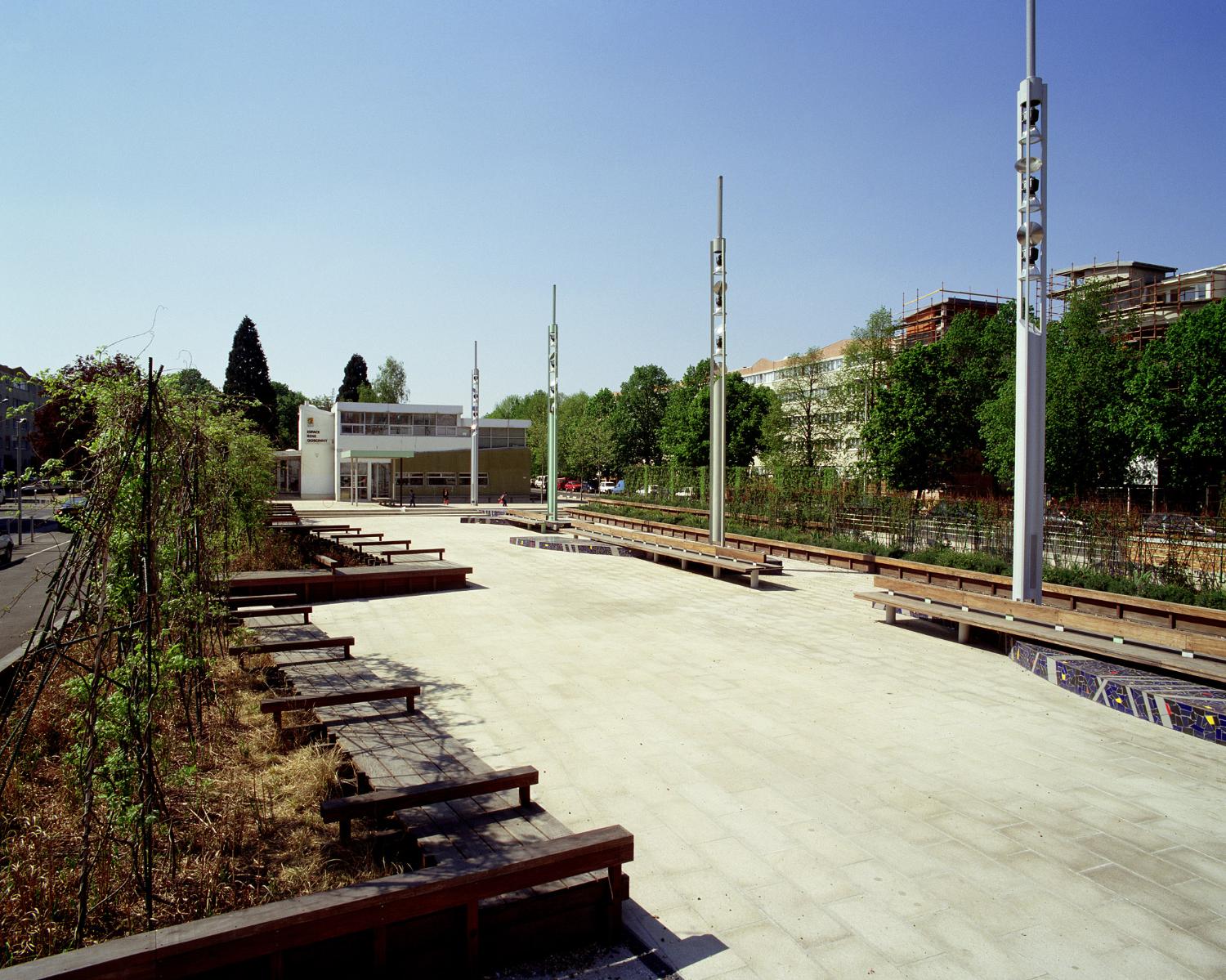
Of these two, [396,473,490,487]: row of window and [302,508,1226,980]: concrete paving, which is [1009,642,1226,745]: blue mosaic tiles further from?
[396,473,490,487]: row of window

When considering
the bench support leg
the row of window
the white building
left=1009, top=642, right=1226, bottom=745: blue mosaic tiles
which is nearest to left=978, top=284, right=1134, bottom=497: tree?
left=1009, top=642, right=1226, bottom=745: blue mosaic tiles

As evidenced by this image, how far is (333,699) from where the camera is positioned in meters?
5.63

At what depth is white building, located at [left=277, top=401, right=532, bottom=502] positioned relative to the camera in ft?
165

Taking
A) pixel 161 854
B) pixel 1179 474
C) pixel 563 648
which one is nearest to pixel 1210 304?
pixel 1179 474

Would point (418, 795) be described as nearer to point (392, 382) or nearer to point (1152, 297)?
point (1152, 297)

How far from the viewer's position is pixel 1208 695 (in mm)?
6641

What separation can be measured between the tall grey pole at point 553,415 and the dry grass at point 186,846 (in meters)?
20.2

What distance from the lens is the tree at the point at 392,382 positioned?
91938 mm

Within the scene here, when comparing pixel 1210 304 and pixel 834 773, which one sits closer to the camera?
pixel 834 773

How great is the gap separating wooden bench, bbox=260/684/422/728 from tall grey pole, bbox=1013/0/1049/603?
24.6 ft

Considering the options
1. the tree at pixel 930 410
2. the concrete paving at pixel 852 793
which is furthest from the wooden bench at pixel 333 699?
the tree at pixel 930 410

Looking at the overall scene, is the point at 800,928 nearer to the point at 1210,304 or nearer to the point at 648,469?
the point at 648,469

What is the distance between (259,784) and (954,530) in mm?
14469

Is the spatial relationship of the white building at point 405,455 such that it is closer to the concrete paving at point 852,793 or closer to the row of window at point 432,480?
the row of window at point 432,480
